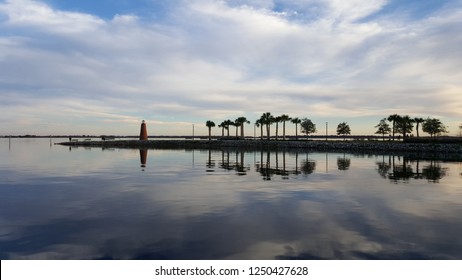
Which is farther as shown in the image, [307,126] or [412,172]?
[307,126]

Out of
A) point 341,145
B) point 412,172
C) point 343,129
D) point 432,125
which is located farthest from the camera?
point 343,129

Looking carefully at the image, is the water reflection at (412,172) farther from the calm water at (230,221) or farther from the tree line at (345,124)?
the tree line at (345,124)

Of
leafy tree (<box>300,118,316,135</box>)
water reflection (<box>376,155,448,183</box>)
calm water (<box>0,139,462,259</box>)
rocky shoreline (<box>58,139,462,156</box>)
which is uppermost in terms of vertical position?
leafy tree (<box>300,118,316,135</box>)

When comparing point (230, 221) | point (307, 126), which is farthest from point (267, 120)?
point (230, 221)

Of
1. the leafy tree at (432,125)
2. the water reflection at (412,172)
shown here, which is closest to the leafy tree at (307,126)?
the leafy tree at (432,125)

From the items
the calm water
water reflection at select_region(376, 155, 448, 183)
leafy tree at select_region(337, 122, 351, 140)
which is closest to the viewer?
the calm water

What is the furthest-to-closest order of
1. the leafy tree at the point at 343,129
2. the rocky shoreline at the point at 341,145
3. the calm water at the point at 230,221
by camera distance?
the leafy tree at the point at 343,129
the rocky shoreline at the point at 341,145
the calm water at the point at 230,221

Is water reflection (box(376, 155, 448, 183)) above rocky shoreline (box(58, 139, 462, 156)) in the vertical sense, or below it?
below

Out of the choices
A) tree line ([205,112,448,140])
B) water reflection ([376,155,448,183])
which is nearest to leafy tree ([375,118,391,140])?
tree line ([205,112,448,140])

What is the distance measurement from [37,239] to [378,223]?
41.4 ft

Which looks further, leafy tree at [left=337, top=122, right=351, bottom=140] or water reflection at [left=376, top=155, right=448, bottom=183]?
leafy tree at [left=337, top=122, right=351, bottom=140]

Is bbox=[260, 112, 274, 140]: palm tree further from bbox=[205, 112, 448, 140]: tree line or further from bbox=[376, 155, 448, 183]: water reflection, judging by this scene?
bbox=[376, 155, 448, 183]: water reflection

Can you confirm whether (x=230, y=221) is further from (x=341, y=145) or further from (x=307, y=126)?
(x=307, y=126)
